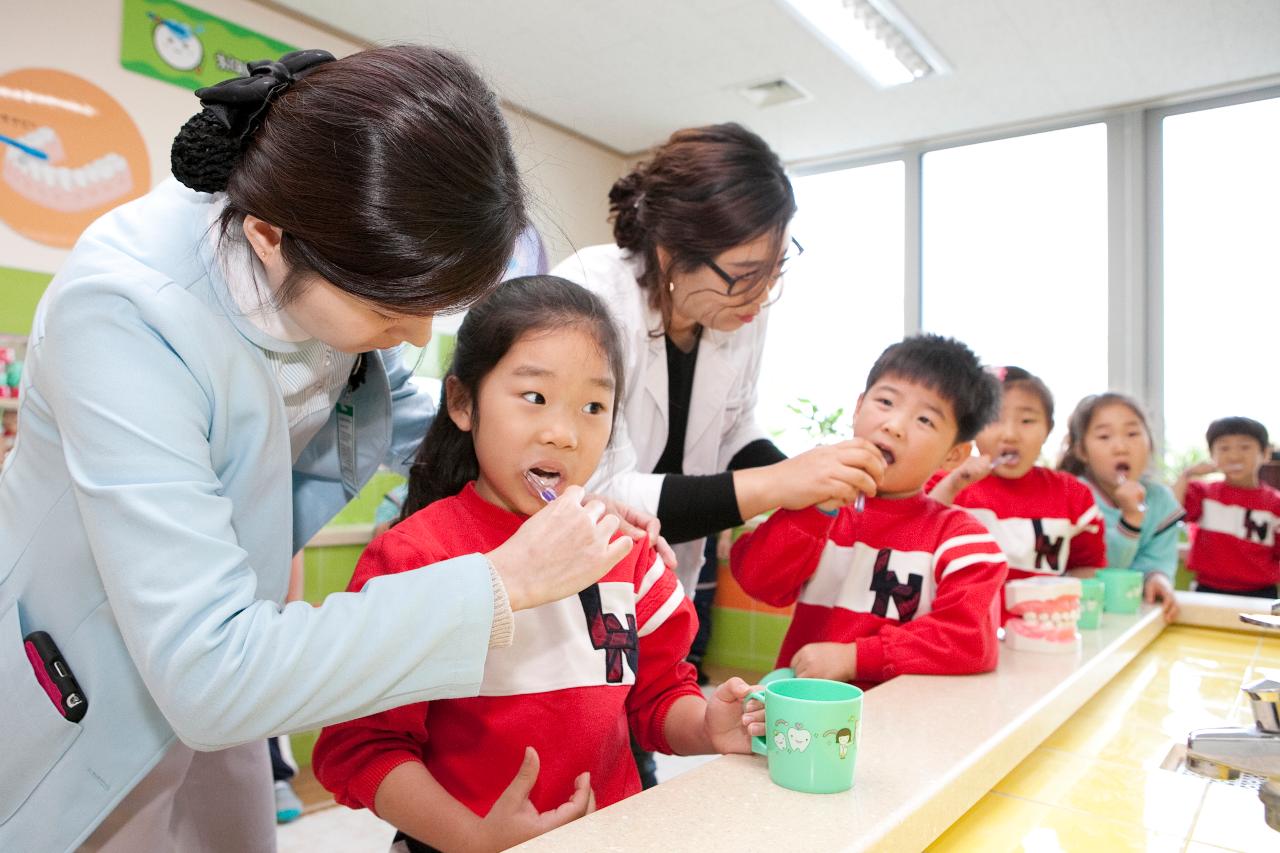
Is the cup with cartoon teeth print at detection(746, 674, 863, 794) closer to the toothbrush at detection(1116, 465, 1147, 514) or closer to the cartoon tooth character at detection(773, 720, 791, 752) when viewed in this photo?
the cartoon tooth character at detection(773, 720, 791, 752)

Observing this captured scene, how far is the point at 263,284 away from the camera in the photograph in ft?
2.74

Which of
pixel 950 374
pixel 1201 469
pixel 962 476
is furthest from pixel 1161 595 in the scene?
pixel 1201 469

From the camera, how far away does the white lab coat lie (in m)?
1.37

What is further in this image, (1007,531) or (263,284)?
(1007,531)

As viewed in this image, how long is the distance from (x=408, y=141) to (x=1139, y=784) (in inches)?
40.1


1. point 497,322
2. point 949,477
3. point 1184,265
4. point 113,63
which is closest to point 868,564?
point 949,477

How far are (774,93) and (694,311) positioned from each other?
3219 millimetres

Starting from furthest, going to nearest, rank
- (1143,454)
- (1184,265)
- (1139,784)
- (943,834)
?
(1184,265) < (1143,454) < (1139,784) < (943,834)

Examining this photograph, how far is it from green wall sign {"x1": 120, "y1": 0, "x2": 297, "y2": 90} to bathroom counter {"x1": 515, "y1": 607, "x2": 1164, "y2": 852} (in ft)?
10.7

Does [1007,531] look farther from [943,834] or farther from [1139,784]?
[943,834]

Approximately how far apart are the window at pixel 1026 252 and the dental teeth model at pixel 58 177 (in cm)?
369

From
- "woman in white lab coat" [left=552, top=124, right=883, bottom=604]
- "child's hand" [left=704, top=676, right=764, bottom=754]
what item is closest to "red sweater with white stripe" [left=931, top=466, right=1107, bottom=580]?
"woman in white lab coat" [left=552, top=124, right=883, bottom=604]

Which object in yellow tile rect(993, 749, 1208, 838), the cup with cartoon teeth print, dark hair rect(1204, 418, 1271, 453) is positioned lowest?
yellow tile rect(993, 749, 1208, 838)

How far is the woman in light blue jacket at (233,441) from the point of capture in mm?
698
